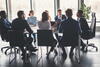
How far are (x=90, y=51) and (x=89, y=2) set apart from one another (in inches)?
178

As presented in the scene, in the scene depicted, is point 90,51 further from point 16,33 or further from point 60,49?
point 16,33

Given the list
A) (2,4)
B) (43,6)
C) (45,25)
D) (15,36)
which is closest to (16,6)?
(2,4)

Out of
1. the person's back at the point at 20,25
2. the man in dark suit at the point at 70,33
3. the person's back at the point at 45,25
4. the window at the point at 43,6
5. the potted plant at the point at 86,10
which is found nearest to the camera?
the man in dark suit at the point at 70,33

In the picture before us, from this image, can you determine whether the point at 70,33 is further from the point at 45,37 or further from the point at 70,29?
the point at 45,37

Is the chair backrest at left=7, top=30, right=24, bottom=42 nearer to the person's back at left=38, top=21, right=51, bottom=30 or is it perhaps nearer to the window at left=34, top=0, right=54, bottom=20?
the person's back at left=38, top=21, right=51, bottom=30

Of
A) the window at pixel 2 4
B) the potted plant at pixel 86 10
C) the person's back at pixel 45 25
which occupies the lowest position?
the person's back at pixel 45 25

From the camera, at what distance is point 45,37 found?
544 centimetres

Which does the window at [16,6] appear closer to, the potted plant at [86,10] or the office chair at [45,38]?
the potted plant at [86,10]

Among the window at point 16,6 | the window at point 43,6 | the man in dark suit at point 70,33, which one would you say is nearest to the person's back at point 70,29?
the man in dark suit at point 70,33

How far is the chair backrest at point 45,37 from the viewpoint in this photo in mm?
5363

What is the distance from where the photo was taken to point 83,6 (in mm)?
10242

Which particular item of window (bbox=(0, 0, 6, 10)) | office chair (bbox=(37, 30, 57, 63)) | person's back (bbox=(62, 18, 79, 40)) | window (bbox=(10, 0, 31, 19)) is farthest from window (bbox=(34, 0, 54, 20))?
office chair (bbox=(37, 30, 57, 63))

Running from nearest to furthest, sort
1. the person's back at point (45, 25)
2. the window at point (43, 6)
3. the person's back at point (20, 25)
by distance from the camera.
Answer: the person's back at point (20, 25) → the person's back at point (45, 25) → the window at point (43, 6)

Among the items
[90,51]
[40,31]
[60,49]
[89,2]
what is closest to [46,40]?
[40,31]
